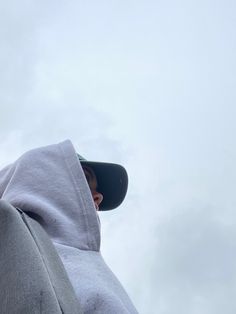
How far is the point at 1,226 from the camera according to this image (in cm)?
178

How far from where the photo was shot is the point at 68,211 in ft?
8.04

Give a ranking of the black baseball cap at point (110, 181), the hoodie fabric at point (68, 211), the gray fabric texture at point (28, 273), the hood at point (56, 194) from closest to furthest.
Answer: the gray fabric texture at point (28, 273) → the hoodie fabric at point (68, 211) → the hood at point (56, 194) → the black baseball cap at point (110, 181)

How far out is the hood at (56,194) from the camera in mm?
2336

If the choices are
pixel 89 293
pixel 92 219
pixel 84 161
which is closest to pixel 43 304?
pixel 89 293

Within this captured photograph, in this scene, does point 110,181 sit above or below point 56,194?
above

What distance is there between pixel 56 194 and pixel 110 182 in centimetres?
99

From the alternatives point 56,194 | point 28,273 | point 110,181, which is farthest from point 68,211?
point 110,181

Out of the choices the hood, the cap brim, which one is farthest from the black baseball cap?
the hood

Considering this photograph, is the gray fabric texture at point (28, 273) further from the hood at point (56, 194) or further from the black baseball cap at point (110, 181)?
the black baseball cap at point (110, 181)

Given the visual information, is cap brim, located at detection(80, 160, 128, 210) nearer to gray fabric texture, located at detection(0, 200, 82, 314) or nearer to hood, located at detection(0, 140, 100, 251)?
hood, located at detection(0, 140, 100, 251)

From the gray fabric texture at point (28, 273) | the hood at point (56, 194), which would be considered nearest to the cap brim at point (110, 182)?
the hood at point (56, 194)

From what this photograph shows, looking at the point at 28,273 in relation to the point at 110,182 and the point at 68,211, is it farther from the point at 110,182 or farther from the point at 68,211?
the point at 110,182

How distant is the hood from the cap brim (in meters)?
0.52

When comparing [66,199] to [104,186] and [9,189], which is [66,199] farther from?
[104,186]
